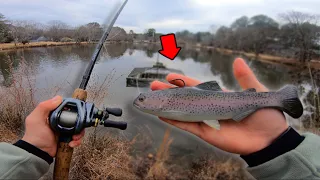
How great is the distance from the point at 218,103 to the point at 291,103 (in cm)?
32

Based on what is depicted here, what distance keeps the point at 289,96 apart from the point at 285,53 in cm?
401

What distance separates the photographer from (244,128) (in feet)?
3.89

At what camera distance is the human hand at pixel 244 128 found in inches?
43.9

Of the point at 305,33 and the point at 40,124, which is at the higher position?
the point at 305,33

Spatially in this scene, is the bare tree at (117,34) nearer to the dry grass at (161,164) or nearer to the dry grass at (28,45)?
the dry grass at (28,45)

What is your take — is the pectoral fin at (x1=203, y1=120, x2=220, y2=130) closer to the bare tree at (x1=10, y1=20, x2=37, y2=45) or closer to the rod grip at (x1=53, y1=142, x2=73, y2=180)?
the rod grip at (x1=53, y1=142, x2=73, y2=180)

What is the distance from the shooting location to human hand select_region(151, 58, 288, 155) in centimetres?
112

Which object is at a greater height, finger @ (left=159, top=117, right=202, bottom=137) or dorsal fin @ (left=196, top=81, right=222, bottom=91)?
dorsal fin @ (left=196, top=81, right=222, bottom=91)

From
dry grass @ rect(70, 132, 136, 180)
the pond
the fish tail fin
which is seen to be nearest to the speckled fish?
the fish tail fin

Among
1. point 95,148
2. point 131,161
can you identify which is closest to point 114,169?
point 95,148

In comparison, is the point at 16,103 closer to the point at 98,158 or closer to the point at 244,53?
the point at 98,158

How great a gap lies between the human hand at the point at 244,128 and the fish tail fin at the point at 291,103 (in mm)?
43

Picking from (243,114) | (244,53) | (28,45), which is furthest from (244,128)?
(244,53)

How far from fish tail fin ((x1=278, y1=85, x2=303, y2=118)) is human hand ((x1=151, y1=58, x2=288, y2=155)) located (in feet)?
0.14
